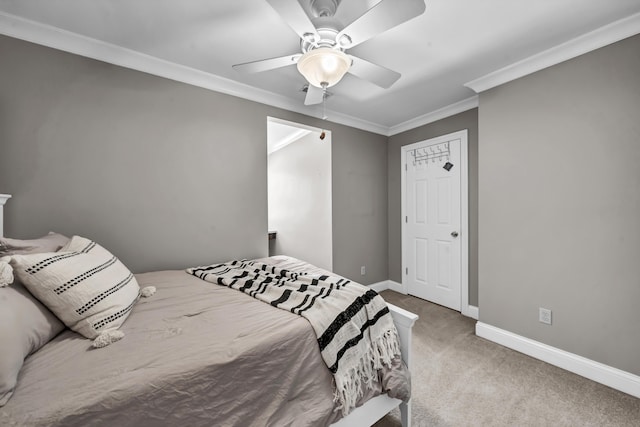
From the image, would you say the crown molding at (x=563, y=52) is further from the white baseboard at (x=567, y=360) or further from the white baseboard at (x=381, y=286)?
the white baseboard at (x=381, y=286)

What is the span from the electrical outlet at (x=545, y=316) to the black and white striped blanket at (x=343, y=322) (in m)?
1.64

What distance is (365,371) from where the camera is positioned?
130 centimetres

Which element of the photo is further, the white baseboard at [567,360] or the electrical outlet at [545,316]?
the electrical outlet at [545,316]

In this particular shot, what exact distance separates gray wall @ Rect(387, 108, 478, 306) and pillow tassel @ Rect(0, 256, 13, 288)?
3579mm

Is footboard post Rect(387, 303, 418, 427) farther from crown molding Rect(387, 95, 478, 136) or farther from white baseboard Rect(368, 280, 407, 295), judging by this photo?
crown molding Rect(387, 95, 478, 136)

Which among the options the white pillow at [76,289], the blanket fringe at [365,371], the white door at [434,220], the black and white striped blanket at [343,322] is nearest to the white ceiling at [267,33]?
the white door at [434,220]

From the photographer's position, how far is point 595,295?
1.97 metres

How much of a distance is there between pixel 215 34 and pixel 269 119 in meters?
1.08

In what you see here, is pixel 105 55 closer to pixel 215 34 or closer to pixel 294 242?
pixel 215 34

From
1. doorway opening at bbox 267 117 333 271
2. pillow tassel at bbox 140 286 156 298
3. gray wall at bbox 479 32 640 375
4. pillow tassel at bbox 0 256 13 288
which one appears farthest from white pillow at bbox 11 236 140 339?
gray wall at bbox 479 32 640 375

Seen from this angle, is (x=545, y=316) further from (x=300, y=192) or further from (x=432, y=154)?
(x=300, y=192)

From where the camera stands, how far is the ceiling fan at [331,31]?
49.3 inches

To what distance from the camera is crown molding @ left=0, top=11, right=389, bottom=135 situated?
179cm

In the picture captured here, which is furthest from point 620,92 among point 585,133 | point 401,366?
point 401,366
